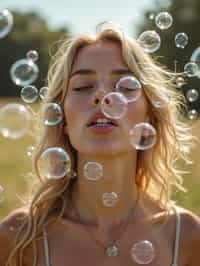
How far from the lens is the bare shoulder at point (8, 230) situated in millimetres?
3729

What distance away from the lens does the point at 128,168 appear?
3.79m

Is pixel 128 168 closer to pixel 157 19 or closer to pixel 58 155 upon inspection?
pixel 58 155

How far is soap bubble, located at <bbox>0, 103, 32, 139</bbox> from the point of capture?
13.6 feet

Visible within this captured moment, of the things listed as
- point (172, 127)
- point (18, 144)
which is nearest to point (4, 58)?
point (18, 144)

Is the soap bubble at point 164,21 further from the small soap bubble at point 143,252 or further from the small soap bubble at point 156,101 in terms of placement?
the small soap bubble at point 143,252

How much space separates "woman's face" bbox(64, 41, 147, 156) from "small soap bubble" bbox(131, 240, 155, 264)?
0.44 meters

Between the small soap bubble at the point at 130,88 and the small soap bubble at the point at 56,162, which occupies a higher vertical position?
the small soap bubble at the point at 130,88

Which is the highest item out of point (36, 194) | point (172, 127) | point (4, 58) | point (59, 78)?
point (59, 78)

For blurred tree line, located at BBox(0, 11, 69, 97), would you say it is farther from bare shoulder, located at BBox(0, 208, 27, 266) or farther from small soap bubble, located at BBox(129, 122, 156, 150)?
bare shoulder, located at BBox(0, 208, 27, 266)

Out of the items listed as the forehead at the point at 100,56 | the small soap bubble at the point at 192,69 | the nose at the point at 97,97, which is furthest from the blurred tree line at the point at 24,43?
the nose at the point at 97,97

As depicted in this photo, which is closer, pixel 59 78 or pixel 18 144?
pixel 59 78

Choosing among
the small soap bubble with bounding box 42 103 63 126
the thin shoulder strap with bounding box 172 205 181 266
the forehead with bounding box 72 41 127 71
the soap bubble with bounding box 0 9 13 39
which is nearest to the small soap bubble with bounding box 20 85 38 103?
the soap bubble with bounding box 0 9 13 39

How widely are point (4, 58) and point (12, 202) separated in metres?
35.2

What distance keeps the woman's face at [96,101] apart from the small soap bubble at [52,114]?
107 mm
